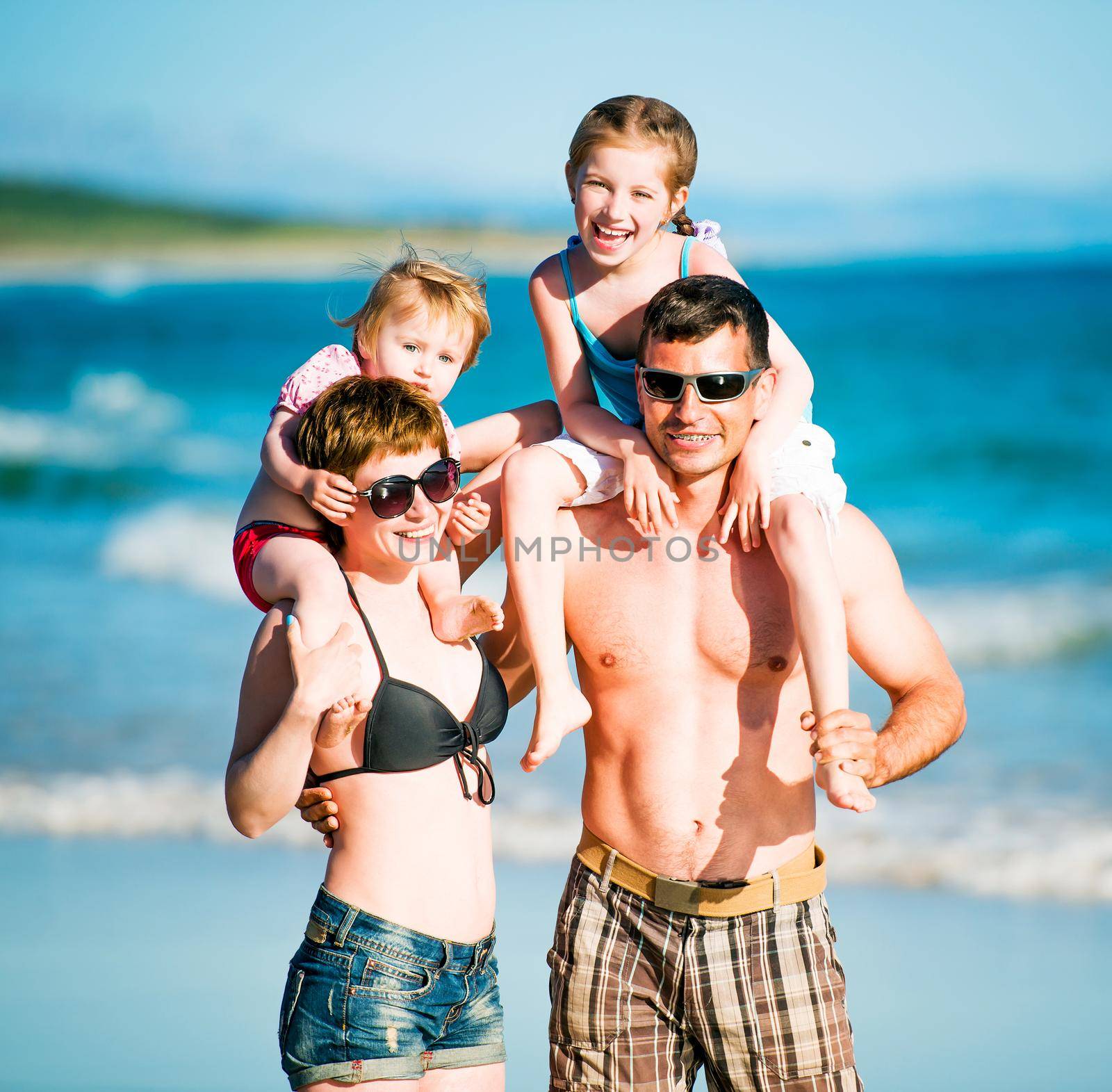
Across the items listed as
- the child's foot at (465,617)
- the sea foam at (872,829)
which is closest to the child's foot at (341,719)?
the child's foot at (465,617)

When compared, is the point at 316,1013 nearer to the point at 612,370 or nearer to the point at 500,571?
the point at 612,370

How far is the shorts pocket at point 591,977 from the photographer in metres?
3.06

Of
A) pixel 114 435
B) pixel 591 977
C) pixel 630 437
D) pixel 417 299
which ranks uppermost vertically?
pixel 114 435

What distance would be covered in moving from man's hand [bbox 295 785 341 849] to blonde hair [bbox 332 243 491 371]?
108cm

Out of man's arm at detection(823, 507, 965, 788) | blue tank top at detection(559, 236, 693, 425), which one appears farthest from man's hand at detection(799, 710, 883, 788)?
blue tank top at detection(559, 236, 693, 425)

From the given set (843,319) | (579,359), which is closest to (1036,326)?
(843,319)

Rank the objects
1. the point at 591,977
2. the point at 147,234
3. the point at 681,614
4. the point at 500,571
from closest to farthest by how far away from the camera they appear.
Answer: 1. the point at 591,977
2. the point at 681,614
3. the point at 500,571
4. the point at 147,234

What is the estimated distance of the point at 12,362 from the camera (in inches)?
885

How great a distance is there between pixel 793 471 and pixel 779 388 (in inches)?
9.5

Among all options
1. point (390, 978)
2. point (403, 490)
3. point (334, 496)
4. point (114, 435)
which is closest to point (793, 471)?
point (403, 490)

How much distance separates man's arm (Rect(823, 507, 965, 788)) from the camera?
10.2ft

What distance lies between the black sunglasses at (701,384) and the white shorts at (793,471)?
0.77 feet

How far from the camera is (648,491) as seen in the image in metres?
3.08


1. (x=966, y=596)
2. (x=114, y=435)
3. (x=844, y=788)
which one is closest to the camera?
(x=844, y=788)
